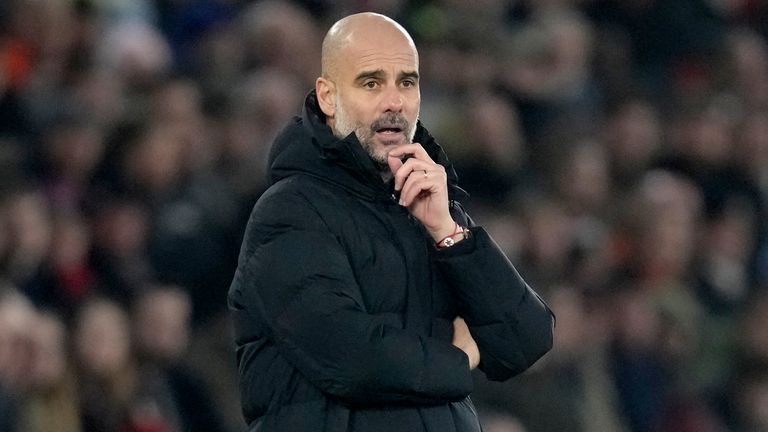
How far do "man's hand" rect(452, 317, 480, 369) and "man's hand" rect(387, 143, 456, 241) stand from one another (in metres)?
0.23

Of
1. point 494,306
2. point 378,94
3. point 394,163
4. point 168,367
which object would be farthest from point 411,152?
point 168,367

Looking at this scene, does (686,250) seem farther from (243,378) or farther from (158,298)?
(243,378)

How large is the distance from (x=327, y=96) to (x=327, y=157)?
0.17 metres

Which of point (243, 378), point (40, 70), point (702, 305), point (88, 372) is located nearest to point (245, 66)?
point (40, 70)

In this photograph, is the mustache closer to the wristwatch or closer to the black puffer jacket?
the black puffer jacket

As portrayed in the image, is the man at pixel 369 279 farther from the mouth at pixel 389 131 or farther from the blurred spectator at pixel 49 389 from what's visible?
the blurred spectator at pixel 49 389

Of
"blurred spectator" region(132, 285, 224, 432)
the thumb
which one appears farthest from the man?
"blurred spectator" region(132, 285, 224, 432)

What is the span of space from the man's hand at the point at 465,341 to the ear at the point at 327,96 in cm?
54

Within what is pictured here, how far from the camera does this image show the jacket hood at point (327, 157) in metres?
3.58

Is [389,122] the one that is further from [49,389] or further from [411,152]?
[49,389]

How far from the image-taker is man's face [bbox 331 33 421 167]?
362 centimetres

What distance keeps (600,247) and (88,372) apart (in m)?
2.98

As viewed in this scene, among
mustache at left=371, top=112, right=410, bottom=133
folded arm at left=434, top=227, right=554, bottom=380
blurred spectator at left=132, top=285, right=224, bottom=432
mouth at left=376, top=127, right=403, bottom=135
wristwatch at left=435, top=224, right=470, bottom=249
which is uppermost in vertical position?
mustache at left=371, top=112, right=410, bottom=133

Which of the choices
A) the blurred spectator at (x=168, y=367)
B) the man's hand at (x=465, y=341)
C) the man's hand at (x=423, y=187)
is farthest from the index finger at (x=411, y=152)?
the blurred spectator at (x=168, y=367)
